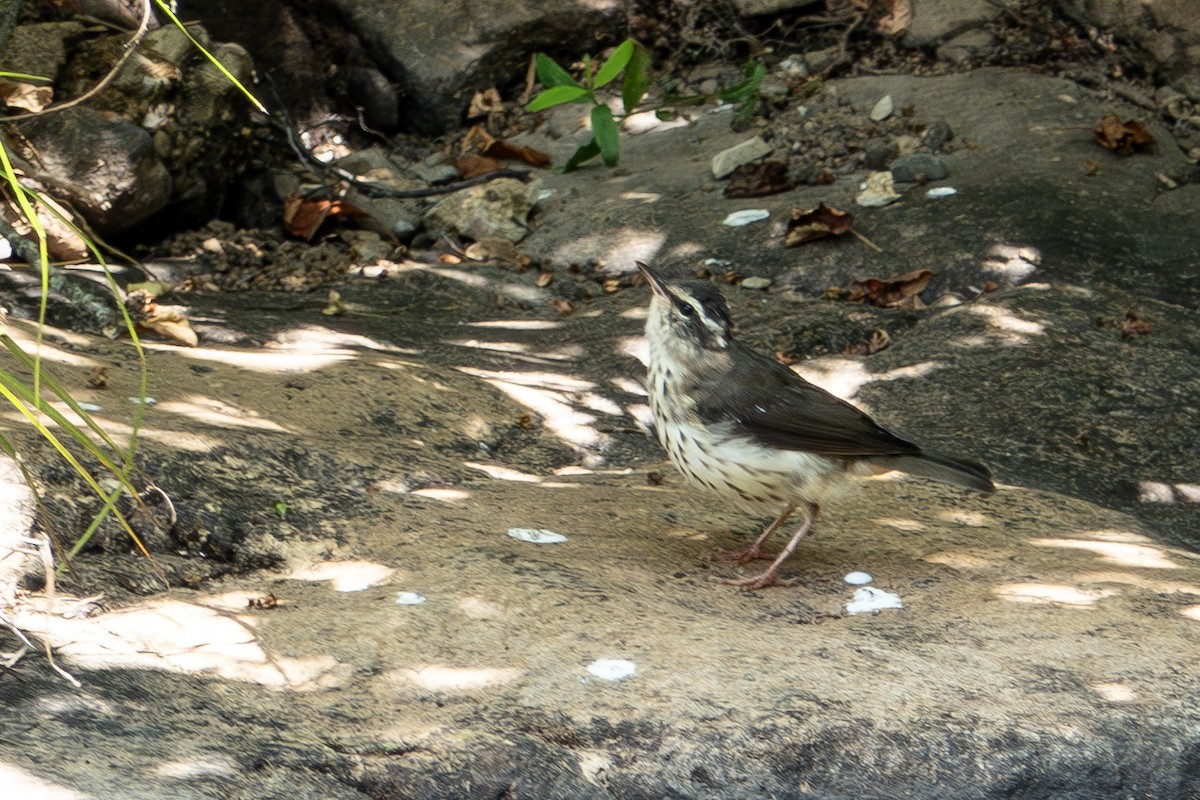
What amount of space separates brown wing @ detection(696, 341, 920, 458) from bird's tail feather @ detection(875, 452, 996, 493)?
2.8 inches

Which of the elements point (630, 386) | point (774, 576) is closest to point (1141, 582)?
point (774, 576)

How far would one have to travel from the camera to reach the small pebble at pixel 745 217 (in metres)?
8.57

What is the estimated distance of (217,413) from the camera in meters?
5.25

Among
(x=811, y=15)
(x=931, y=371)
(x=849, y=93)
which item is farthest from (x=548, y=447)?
(x=811, y=15)

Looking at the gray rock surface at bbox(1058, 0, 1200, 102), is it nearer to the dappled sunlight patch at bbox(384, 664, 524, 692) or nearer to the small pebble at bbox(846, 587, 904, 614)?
the small pebble at bbox(846, 587, 904, 614)

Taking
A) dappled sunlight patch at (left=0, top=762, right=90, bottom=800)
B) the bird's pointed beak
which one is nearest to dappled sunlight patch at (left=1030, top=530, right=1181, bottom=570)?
the bird's pointed beak

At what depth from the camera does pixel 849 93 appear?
32.5ft

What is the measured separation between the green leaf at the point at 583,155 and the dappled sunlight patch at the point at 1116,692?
21.3 ft

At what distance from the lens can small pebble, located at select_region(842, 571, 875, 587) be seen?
4.47 meters

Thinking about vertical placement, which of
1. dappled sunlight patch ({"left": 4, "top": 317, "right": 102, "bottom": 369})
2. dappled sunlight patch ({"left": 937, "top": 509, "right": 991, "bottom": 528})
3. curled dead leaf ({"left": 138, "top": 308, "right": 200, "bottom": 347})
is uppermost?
dappled sunlight patch ({"left": 4, "top": 317, "right": 102, "bottom": 369})

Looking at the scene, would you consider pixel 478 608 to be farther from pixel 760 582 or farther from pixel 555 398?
pixel 555 398

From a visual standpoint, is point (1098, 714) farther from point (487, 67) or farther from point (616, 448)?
point (487, 67)

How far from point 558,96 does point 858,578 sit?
528cm

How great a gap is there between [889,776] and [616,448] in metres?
3.03
